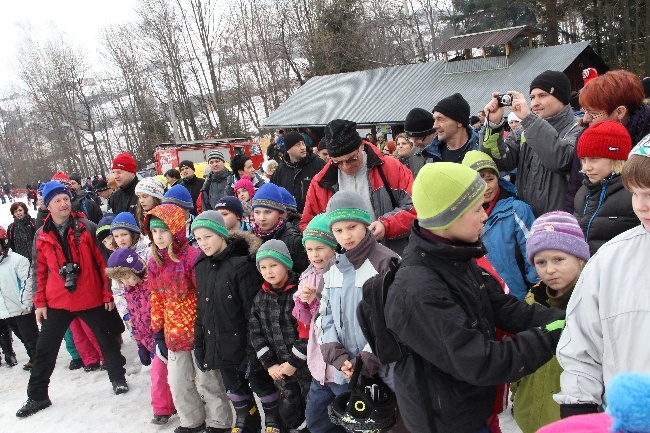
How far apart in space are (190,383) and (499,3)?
99.3 ft

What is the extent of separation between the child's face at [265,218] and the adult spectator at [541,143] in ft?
5.91

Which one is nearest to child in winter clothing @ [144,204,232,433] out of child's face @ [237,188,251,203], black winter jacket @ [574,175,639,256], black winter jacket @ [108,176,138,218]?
child's face @ [237,188,251,203]

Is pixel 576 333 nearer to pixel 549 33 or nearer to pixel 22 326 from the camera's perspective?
pixel 22 326

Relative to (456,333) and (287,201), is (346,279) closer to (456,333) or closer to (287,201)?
(456,333)

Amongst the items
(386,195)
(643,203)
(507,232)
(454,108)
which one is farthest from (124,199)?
(643,203)

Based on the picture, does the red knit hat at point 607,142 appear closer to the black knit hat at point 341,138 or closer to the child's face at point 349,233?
the child's face at point 349,233

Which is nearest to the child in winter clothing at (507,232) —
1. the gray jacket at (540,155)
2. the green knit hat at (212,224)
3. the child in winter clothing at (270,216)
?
the gray jacket at (540,155)

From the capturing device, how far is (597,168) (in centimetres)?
259

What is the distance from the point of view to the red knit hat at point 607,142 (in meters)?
2.53

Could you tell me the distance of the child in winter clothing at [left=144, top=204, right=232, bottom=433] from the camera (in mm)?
3980

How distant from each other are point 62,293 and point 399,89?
18.5 metres

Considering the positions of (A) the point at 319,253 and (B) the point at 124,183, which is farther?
(B) the point at 124,183

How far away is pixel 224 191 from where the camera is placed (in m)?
7.06

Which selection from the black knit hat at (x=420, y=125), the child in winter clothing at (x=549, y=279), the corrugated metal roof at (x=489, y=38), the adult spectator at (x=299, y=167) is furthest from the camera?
the corrugated metal roof at (x=489, y=38)
